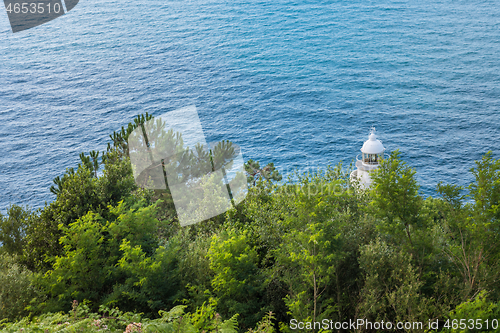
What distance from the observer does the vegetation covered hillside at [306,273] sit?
22.9 feet

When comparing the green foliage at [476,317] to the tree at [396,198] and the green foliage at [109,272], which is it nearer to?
the tree at [396,198]

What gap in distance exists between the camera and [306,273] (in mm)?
7594

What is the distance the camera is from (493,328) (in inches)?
229

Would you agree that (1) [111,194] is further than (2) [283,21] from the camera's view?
No

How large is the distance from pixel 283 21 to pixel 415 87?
197 feet

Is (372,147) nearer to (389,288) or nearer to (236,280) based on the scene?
(389,288)

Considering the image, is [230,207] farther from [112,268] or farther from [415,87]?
[415,87]

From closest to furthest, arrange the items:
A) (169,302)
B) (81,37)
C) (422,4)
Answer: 1. (169,302)
2. (81,37)
3. (422,4)

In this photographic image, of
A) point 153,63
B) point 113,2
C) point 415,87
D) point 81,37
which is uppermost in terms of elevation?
point 113,2

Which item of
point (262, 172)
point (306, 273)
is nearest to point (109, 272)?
point (306, 273)

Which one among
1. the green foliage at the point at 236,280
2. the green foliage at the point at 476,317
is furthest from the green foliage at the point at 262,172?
the green foliage at the point at 476,317

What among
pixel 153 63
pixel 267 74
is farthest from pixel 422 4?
pixel 153 63

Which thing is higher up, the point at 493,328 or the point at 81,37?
the point at 81,37

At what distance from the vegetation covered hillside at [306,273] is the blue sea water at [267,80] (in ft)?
147
